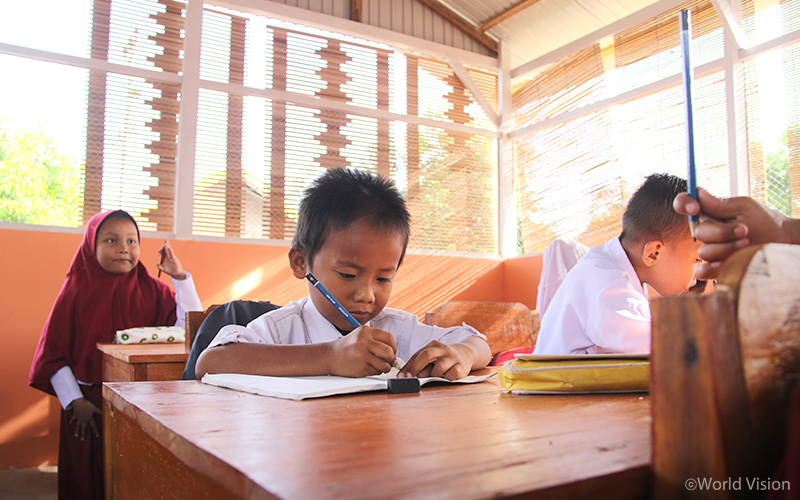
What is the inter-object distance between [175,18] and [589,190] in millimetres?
3909

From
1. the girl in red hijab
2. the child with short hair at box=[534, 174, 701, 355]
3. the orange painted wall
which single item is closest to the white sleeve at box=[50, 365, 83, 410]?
the girl in red hijab

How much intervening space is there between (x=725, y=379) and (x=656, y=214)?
1413 mm

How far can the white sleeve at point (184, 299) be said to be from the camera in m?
3.34

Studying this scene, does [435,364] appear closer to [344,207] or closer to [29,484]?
[344,207]

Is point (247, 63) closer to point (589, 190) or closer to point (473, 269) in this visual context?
point (473, 269)

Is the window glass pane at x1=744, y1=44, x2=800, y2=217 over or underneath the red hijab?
over

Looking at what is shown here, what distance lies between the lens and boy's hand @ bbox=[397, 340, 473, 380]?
944 mm

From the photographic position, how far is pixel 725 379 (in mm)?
330

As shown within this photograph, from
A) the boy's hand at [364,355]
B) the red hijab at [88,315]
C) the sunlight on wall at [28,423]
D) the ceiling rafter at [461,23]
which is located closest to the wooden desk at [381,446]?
the boy's hand at [364,355]

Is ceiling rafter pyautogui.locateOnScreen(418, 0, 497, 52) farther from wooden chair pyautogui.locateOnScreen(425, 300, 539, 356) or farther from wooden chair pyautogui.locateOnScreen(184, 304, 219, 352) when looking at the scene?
wooden chair pyautogui.locateOnScreen(184, 304, 219, 352)

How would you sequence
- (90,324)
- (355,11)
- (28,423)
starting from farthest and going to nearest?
(355,11), (28,423), (90,324)

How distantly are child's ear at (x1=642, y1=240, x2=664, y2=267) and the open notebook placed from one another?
87 cm

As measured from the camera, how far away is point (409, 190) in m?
5.48

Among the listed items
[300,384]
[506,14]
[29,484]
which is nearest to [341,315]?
[300,384]
